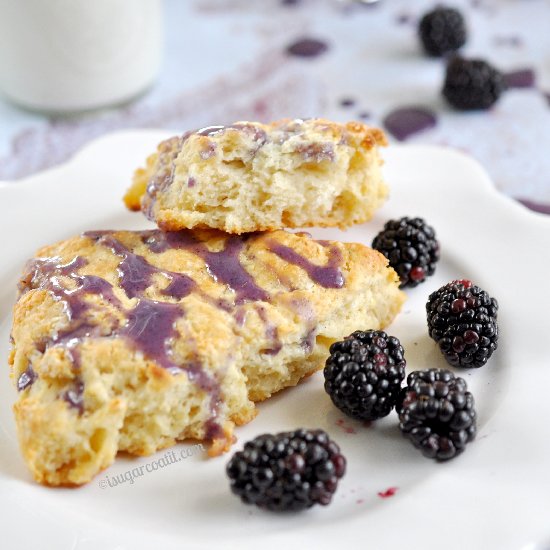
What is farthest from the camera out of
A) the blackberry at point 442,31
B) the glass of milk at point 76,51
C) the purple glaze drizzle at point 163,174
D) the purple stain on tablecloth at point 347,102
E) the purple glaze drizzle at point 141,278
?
the blackberry at point 442,31

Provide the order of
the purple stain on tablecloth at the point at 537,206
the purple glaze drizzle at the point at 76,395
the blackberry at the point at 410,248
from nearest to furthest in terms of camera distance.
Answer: the purple glaze drizzle at the point at 76,395, the blackberry at the point at 410,248, the purple stain on tablecloth at the point at 537,206

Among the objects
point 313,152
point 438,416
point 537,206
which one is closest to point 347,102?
point 537,206

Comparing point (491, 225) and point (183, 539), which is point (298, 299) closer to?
point (183, 539)

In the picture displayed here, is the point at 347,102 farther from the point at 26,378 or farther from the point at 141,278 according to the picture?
the point at 26,378

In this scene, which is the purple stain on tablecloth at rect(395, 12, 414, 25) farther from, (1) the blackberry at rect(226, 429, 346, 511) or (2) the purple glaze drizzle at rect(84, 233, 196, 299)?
(1) the blackberry at rect(226, 429, 346, 511)

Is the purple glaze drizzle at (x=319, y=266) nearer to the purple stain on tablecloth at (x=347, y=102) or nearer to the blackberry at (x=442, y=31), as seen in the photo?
the purple stain on tablecloth at (x=347, y=102)

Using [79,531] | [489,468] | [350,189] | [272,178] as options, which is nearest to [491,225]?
[350,189]

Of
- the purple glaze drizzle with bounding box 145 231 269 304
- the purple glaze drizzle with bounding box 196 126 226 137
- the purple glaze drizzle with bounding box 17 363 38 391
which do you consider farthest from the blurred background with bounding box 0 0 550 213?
the purple glaze drizzle with bounding box 17 363 38 391

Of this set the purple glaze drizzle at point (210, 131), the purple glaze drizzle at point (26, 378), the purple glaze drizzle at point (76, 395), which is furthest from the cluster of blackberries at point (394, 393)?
the purple glaze drizzle at point (210, 131)
